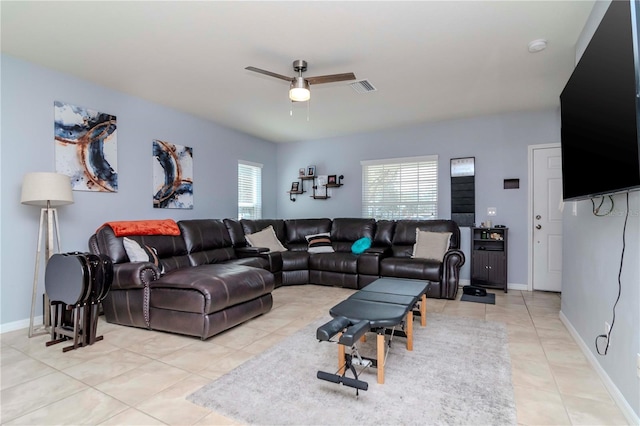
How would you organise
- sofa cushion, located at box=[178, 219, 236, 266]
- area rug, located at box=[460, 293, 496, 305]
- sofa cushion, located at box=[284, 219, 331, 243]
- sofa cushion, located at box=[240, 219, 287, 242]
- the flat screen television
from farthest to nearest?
sofa cushion, located at box=[284, 219, 331, 243], sofa cushion, located at box=[240, 219, 287, 242], sofa cushion, located at box=[178, 219, 236, 266], area rug, located at box=[460, 293, 496, 305], the flat screen television

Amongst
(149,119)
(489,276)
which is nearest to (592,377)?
(489,276)

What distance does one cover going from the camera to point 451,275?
13.8 ft

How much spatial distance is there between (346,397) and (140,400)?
1.21 metres

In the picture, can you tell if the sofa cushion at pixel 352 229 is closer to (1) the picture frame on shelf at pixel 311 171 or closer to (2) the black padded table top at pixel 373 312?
(1) the picture frame on shelf at pixel 311 171

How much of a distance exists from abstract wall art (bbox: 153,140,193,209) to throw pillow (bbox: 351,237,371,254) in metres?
2.57

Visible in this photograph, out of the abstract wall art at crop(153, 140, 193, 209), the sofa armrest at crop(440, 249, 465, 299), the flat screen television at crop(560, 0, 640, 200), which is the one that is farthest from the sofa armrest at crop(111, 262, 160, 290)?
the flat screen television at crop(560, 0, 640, 200)

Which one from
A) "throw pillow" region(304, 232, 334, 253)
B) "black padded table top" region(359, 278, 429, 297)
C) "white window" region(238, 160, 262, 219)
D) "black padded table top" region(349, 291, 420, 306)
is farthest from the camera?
"white window" region(238, 160, 262, 219)

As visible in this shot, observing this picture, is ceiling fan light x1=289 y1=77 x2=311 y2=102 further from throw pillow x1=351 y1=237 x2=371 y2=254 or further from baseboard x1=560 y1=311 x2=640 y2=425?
baseboard x1=560 y1=311 x2=640 y2=425

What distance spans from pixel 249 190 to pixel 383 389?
15.6ft

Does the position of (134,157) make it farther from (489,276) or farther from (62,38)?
(489,276)

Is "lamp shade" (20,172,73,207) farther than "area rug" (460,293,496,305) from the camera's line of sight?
No

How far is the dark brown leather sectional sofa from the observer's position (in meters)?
2.94

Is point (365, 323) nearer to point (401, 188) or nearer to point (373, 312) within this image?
point (373, 312)

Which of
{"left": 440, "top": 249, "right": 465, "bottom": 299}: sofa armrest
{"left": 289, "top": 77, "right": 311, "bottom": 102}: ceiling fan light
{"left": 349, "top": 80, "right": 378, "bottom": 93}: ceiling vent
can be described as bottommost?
{"left": 440, "top": 249, "right": 465, "bottom": 299}: sofa armrest
